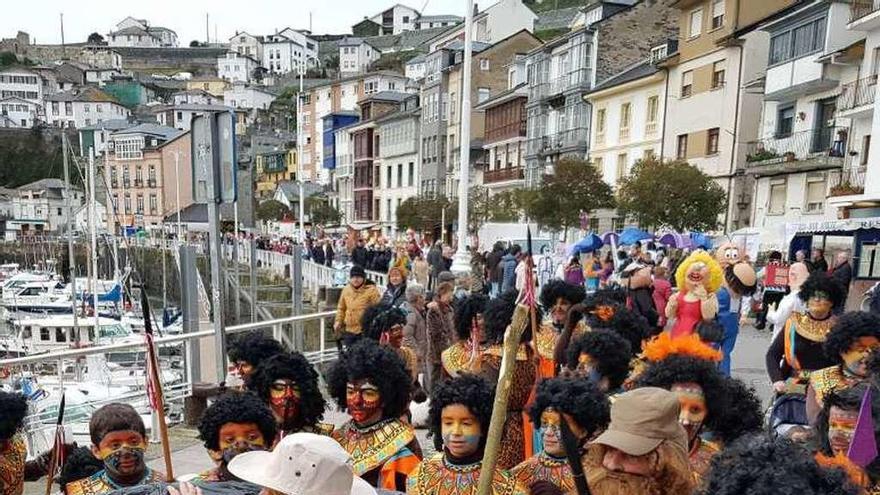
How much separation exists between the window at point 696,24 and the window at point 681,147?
4.31 m

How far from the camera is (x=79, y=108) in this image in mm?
97250

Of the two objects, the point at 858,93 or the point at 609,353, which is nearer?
the point at 609,353

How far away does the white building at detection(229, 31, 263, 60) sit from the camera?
14488 cm

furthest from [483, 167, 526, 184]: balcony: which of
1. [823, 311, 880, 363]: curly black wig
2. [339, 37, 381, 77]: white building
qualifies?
[339, 37, 381, 77]: white building

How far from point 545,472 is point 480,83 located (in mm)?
46968

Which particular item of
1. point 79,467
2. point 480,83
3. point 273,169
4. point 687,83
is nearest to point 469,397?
point 79,467

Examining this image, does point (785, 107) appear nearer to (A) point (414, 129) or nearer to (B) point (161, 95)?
(A) point (414, 129)

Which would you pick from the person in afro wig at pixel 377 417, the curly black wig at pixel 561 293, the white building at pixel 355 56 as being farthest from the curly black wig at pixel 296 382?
the white building at pixel 355 56

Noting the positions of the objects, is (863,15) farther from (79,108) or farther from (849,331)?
(79,108)

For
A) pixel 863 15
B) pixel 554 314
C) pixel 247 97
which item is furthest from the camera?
pixel 247 97

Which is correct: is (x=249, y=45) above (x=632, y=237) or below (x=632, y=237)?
above

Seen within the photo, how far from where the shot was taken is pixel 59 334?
1083 inches

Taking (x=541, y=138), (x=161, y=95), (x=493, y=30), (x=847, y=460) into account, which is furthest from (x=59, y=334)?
(x=161, y=95)

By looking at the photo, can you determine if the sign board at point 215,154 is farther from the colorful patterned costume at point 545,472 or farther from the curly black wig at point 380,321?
the colorful patterned costume at point 545,472
